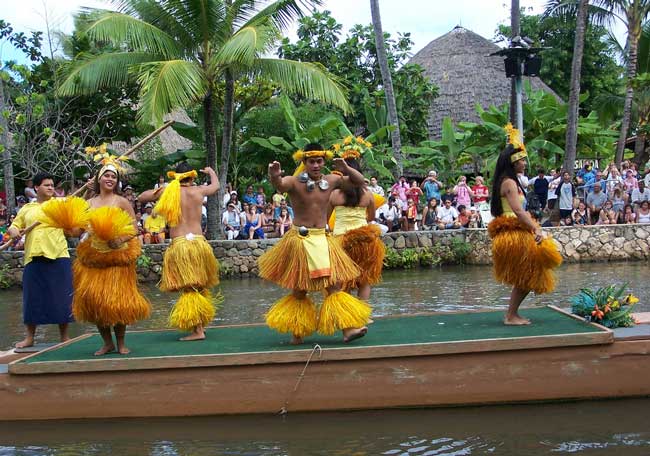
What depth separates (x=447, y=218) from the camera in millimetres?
14734

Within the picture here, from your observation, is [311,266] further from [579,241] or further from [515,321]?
[579,241]

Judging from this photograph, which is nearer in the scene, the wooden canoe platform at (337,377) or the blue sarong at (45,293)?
the wooden canoe platform at (337,377)

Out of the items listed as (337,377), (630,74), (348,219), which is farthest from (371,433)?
(630,74)

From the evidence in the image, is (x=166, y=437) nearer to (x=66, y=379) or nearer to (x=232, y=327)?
(x=66, y=379)

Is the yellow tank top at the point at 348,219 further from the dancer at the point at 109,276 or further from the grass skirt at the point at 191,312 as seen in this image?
the dancer at the point at 109,276

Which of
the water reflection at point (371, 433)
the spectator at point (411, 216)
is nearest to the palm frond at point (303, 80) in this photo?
the spectator at point (411, 216)

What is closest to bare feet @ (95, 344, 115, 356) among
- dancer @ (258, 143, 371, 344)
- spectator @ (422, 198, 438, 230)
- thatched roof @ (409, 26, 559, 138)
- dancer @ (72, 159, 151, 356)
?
dancer @ (72, 159, 151, 356)

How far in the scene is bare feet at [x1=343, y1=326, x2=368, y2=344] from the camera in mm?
5293

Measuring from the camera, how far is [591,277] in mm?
11781

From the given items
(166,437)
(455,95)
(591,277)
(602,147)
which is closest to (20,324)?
(166,437)

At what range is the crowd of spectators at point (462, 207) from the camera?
47.2ft

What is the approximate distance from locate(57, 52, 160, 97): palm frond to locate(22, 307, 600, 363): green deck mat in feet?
26.2

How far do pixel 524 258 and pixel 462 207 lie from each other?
9464 millimetres

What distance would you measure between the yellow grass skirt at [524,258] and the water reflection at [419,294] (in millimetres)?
3187
